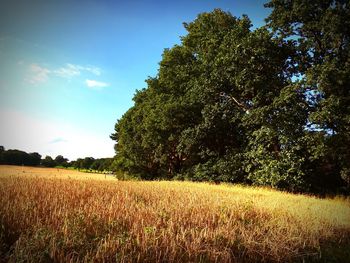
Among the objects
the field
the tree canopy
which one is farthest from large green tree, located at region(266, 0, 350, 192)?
the field

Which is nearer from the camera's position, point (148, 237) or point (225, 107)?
point (148, 237)

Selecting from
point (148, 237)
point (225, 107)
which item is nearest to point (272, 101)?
point (225, 107)

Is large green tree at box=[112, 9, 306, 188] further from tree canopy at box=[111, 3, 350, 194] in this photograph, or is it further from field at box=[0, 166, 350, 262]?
field at box=[0, 166, 350, 262]

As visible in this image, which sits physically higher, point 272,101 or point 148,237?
point 272,101

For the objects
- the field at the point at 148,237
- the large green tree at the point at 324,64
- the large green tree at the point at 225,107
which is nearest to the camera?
the field at the point at 148,237

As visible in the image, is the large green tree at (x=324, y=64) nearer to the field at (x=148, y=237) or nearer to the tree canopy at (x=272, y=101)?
the tree canopy at (x=272, y=101)

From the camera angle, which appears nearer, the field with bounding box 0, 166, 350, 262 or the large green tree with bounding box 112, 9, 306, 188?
the field with bounding box 0, 166, 350, 262

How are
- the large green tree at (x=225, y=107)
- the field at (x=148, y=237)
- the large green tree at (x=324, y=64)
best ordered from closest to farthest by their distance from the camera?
the field at (x=148, y=237) < the large green tree at (x=324, y=64) < the large green tree at (x=225, y=107)

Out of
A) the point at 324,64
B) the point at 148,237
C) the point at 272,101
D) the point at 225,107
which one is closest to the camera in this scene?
the point at 148,237

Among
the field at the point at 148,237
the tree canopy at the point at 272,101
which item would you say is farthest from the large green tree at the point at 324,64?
the field at the point at 148,237

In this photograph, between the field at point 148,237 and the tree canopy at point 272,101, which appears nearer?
the field at point 148,237

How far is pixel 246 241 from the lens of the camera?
20.3 feet

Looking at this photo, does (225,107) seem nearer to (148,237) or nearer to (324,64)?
(324,64)

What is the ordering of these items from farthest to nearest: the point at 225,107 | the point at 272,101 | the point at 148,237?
the point at 225,107, the point at 272,101, the point at 148,237
